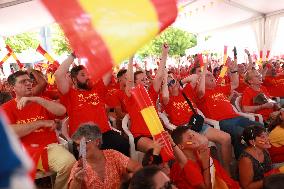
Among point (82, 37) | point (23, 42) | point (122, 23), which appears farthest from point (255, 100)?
point (23, 42)

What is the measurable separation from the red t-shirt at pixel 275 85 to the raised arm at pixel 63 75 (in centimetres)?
472

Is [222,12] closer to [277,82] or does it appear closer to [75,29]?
[277,82]

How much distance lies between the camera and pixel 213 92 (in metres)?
5.70

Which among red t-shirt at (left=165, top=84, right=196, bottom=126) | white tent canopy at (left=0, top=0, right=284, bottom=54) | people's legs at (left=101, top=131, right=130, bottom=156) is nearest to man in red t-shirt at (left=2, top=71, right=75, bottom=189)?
people's legs at (left=101, top=131, right=130, bottom=156)

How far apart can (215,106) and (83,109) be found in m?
2.23

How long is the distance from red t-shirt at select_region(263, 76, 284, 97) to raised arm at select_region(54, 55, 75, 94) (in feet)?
15.5

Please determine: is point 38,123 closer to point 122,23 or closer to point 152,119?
point 152,119

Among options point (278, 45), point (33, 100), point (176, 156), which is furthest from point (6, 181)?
point (278, 45)

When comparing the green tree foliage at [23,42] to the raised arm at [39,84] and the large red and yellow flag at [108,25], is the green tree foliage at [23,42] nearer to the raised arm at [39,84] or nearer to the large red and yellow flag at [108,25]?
the raised arm at [39,84]

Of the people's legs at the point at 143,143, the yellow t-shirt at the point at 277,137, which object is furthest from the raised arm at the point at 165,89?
the yellow t-shirt at the point at 277,137

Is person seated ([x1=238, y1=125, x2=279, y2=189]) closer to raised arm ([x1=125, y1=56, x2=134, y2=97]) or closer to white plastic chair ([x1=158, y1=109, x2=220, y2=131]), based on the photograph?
white plastic chair ([x1=158, y1=109, x2=220, y2=131])

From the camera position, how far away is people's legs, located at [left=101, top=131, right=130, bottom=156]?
4.25 metres

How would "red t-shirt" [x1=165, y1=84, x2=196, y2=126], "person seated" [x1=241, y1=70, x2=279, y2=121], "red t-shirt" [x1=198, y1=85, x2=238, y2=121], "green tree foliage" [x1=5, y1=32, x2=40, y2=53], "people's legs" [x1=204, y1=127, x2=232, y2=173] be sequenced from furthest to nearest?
"green tree foliage" [x1=5, y1=32, x2=40, y2=53], "person seated" [x1=241, y1=70, x2=279, y2=121], "red t-shirt" [x1=198, y1=85, x2=238, y2=121], "red t-shirt" [x1=165, y1=84, x2=196, y2=126], "people's legs" [x1=204, y1=127, x2=232, y2=173]

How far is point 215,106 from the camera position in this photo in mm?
5578
